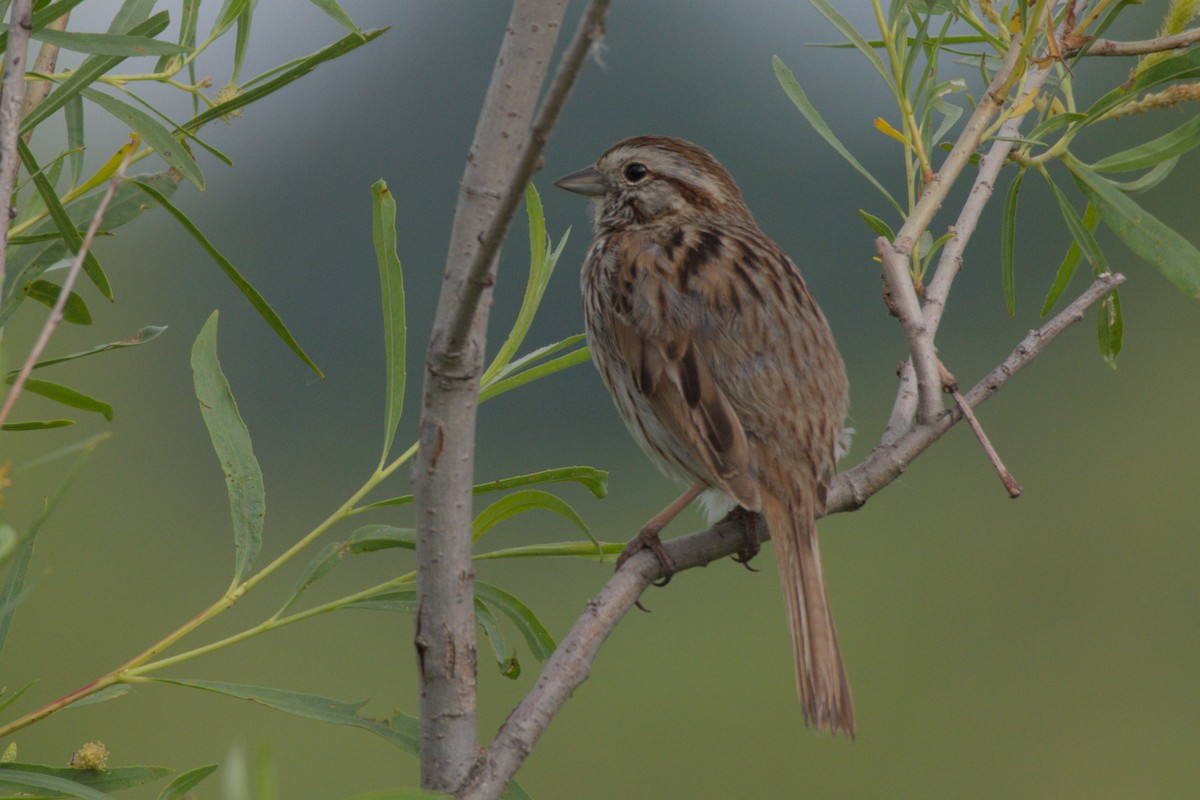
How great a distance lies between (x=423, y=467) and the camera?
1620 millimetres

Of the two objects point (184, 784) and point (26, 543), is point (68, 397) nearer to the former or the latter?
point (184, 784)

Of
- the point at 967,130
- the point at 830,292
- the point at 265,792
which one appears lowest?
the point at 265,792

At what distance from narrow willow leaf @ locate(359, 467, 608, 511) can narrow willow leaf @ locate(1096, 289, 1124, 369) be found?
110cm

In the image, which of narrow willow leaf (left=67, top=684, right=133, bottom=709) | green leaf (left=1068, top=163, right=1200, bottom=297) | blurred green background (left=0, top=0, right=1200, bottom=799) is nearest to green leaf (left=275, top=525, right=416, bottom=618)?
narrow willow leaf (left=67, top=684, right=133, bottom=709)

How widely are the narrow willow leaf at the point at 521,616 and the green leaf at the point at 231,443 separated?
35cm

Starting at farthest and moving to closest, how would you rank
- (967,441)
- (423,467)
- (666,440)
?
(967,441)
(666,440)
(423,467)

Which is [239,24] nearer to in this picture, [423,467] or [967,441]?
[423,467]

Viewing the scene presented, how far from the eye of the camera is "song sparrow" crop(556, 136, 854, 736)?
9.57 feet

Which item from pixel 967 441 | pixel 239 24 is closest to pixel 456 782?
pixel 239 24

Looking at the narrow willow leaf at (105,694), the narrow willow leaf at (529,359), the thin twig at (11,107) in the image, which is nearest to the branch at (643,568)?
the narrow willow leaf at (529,359)

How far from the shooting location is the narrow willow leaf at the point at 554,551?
1.99m

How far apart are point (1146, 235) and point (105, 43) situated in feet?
5.47

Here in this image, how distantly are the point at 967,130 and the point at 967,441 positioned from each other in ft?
106

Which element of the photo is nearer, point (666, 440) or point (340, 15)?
point (340, 15)
